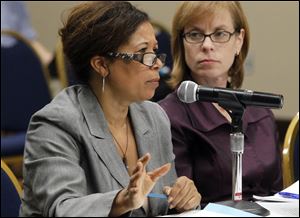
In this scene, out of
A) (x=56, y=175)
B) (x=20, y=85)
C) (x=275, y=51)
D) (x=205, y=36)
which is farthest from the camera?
(x=275, y=51)

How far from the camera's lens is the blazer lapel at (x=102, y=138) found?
78.6 inches

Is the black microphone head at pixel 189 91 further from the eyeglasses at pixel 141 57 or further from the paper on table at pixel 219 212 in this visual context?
the paper on table at pixel 219 212

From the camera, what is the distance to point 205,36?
266 cm

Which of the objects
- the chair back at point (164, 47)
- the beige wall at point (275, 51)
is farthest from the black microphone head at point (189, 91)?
the beige wall at point (275, 51)

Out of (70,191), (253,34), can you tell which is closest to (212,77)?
(70,191)

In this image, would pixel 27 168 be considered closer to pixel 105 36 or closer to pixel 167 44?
pixel 105 36

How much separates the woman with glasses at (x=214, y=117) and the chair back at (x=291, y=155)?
49mm

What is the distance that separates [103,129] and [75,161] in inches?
7.0

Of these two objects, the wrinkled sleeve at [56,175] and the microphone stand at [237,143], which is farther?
the microphone stand at [237,143]

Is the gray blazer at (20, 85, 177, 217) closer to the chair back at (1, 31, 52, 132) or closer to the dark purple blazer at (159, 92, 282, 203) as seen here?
the dark purple blazer at (159, 92, 282, 203)

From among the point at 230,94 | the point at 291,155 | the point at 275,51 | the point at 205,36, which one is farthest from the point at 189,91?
the point at 275,51

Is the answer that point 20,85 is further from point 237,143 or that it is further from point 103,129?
point 237,143

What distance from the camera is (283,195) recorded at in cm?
204

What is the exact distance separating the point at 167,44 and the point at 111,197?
2583 mm
